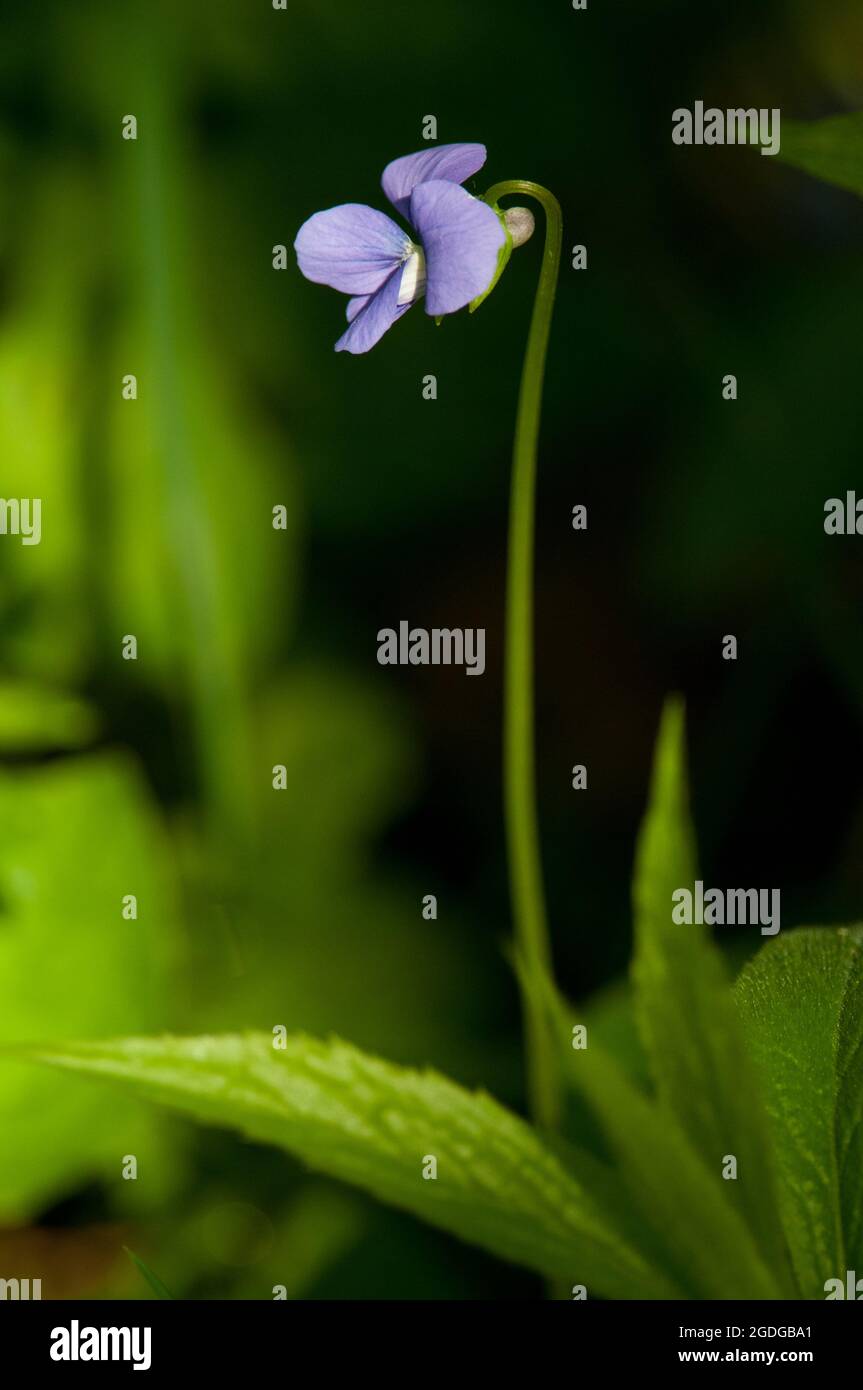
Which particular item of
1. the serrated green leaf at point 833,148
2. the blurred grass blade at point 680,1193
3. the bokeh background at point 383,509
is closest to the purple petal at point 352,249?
the serrated green leaf at point 833,148

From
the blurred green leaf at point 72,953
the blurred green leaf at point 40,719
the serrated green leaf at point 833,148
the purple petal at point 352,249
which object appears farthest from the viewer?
the blurred green leaf at point 40,719

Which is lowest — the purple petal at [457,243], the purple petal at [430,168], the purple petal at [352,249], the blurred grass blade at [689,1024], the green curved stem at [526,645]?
the blurred grass blade at [689,1024]

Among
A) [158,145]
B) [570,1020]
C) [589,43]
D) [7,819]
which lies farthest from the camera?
[589,43]

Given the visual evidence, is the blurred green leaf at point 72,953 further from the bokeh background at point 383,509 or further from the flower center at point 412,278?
the flower center at point 412,278

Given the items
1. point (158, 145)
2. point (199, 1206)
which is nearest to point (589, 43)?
point (158, 145)

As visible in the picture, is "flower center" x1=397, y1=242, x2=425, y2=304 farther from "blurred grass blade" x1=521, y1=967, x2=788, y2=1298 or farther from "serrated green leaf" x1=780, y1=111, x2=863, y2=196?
"blurred grass blade" x1=521, y1=967, x2=788, y2=1298

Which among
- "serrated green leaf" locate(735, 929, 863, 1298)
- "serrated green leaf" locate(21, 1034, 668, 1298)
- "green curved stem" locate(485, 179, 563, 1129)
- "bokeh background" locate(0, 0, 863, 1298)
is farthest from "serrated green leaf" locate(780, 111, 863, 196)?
"bokeh background" locate(0, 0, 863, 1298)

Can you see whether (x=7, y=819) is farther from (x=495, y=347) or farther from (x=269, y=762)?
(x=495, y=347)

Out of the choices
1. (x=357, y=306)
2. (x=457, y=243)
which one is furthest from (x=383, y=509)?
(x=457, y=243)
